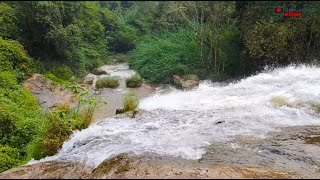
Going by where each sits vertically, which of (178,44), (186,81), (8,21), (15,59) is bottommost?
(186,81)

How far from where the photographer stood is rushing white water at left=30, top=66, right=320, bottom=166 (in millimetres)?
5617

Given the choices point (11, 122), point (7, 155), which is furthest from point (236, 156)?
point (11, 122)

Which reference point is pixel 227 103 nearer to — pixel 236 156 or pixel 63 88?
pixel 236 156

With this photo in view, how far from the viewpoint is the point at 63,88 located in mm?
11289

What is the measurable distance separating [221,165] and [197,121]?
7.75 feet

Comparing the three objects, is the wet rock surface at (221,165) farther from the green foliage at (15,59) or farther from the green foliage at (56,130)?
the green foliage at (15,59)

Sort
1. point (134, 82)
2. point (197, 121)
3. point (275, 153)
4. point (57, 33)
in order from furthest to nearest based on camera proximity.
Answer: point (134, 82) < point (57, 33) < point (197, 121) < point (275, 153)

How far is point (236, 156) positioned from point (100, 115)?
4509 mm

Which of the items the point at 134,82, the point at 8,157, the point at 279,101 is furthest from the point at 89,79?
the point at 279,101

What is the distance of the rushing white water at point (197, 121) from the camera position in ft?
18.4

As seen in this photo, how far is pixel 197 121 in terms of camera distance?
7066 millimetres

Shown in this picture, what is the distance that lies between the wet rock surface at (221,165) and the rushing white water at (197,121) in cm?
27

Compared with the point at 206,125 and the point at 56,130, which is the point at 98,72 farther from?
the point at 206,125

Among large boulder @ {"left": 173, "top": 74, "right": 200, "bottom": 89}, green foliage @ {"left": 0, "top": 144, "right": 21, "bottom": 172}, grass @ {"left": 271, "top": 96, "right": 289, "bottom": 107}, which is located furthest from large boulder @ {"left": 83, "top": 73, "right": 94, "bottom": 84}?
grass @ {"left": 271, "top": 96, "right": 289, "bottom": 107}
